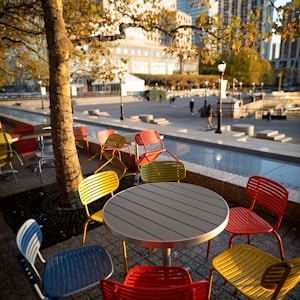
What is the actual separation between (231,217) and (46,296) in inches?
79.1

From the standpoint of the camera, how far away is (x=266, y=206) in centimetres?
284

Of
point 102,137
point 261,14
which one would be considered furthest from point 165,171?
point 261,14

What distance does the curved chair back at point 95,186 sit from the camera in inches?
114

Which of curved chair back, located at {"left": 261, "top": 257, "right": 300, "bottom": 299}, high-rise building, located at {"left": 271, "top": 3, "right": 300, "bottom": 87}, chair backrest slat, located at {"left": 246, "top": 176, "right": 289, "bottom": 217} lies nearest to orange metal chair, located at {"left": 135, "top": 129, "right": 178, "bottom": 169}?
chair backrest slat, located at {"left": 246, "top": 176, "right": 289, "bottom": 217}

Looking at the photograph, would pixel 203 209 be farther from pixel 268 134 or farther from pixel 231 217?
pixel 268 134

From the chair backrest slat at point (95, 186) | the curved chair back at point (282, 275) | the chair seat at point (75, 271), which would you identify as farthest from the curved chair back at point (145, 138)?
the curved chair back at point (282, 275)

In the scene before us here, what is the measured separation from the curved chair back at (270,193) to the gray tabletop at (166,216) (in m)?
0.63

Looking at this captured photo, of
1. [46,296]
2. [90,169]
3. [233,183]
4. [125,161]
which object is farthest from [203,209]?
[90,169]

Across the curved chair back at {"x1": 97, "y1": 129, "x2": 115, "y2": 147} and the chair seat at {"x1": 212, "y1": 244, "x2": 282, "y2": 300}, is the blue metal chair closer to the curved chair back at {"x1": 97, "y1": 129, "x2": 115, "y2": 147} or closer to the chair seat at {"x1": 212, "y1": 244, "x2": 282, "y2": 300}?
the chair seat at {"x1": 212, "y1": 244, "x2": 282, "y2": 300}

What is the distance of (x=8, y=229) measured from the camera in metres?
3.84

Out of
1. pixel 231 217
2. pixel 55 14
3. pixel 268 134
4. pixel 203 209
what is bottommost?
pixel 268 134

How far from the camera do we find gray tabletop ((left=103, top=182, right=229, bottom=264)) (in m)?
2.00

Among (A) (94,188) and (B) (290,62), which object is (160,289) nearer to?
(A) (94,188)

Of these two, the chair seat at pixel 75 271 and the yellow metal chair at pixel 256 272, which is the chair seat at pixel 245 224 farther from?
the chair seat at pixel 75 271
